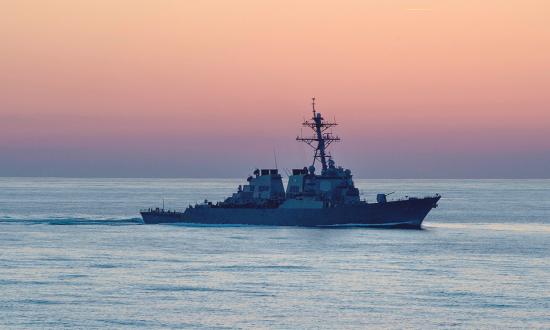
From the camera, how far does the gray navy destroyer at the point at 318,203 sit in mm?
84625

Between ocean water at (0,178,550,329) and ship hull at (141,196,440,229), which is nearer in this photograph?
ocean water at (0,178,550,329)

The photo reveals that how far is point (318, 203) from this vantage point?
84688mm

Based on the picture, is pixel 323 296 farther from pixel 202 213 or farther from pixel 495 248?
pixel 202 213

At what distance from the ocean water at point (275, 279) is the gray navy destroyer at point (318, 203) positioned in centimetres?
240

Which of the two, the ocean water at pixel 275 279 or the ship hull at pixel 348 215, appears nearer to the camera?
the ocean water at pixel 275 279

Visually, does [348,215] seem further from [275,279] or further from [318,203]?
[275,279]

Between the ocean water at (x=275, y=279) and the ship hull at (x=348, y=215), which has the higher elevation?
the ship hull at (x=348, y=215)

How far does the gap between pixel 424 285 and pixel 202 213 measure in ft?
149

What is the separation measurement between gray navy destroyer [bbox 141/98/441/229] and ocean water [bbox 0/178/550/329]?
7.89ft

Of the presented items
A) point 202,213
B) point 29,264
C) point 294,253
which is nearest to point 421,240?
point 294,253

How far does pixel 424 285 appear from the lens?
49.5m

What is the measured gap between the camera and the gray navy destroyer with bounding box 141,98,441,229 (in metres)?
84.6

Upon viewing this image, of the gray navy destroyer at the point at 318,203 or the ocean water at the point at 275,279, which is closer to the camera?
the ocean water at the point at 275,279

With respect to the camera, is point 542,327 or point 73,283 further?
point 73,283
